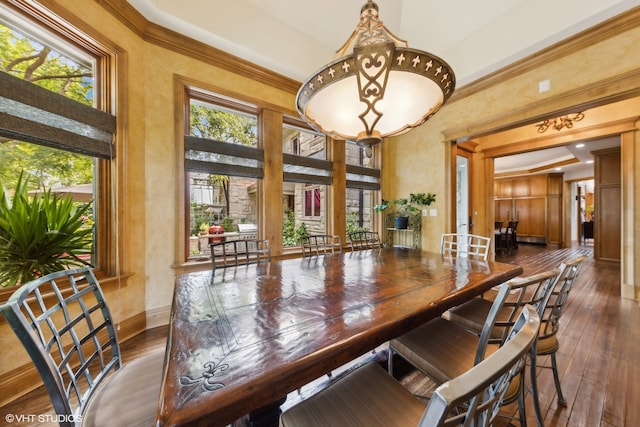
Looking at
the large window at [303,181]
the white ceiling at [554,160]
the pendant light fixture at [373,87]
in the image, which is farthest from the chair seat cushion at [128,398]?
the white ceiling at [554,160]

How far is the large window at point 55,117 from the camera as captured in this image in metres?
1.62

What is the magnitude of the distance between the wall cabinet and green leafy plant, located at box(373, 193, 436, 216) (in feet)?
22.4

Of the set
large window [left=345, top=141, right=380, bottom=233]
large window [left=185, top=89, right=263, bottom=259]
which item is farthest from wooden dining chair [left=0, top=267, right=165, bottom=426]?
large window [left=345, top=141, right=380, bottom=233]

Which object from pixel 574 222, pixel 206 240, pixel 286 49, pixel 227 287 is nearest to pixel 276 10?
pixel 286 49

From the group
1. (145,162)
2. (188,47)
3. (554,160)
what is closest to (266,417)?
(145,162)

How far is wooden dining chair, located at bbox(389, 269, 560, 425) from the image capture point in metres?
1.00

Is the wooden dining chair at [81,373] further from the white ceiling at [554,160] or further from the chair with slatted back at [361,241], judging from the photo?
the white ceiling at [554,160]

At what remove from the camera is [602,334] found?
7.34 feet

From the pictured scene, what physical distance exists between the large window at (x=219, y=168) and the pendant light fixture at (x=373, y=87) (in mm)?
1422

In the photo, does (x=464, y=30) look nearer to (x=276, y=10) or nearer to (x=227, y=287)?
(x=276, y=10)

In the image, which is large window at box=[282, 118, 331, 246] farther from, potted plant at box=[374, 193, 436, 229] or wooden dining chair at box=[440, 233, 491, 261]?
wooden dining chair at box=[440, 233, 491, 261]

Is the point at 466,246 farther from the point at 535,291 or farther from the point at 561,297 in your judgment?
the point at 535,291

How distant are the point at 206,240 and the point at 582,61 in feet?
15.0

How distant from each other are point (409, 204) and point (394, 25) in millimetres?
2643
